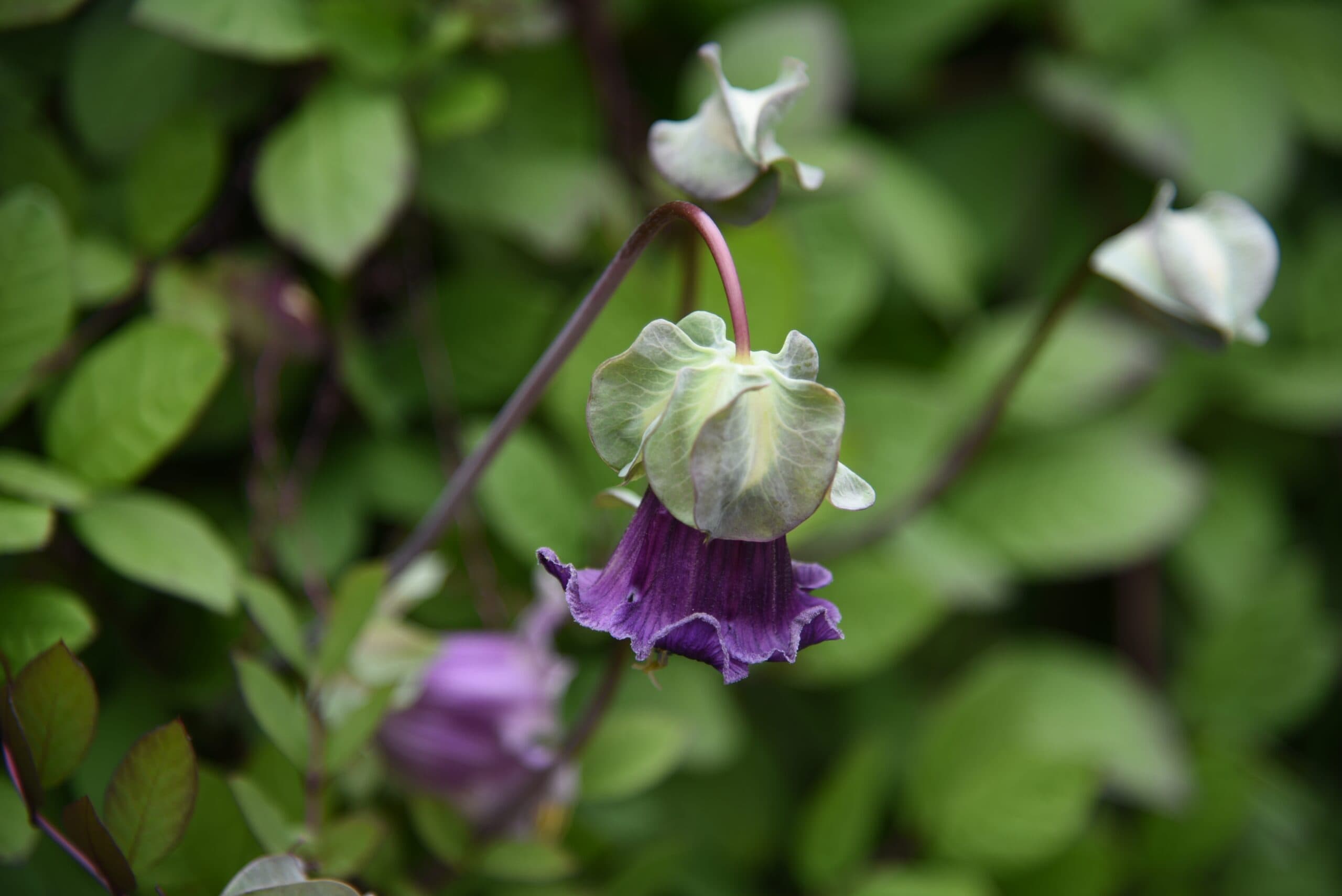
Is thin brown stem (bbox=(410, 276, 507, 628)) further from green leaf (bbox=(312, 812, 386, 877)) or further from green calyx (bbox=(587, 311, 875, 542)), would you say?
green calyx (bbox=(587, 311, 875, 542))

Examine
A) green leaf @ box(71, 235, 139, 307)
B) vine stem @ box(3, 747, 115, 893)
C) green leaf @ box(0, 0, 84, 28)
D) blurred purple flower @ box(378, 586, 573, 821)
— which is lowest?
blurred purple flower @ box(378, 586, 573, 821)

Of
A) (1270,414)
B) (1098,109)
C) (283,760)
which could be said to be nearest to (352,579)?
(283,760)

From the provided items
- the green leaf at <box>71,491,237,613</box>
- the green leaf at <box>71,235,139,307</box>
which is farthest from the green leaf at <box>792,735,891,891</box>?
the green leaf at <box>71,235,139,307</box>

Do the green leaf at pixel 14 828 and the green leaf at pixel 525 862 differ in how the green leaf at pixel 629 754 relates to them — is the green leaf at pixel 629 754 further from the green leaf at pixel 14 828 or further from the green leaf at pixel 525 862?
the green leaf at pixel 14 828

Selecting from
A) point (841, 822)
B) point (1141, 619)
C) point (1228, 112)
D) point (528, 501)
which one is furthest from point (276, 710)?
point (1228, 112)

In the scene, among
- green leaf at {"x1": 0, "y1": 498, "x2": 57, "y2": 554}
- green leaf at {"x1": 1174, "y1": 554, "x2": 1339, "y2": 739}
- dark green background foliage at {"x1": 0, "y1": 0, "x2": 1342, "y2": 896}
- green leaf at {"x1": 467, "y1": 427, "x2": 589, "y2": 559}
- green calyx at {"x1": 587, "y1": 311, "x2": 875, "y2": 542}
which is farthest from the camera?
green leaf at {"x1": 1174, "y1": 554, "x2": 1339, "y2": 739}

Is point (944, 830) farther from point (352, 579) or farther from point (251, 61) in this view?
point (251, 61)
